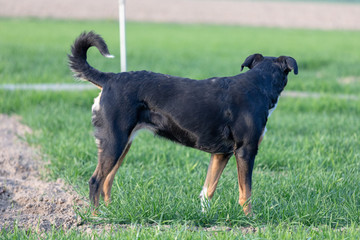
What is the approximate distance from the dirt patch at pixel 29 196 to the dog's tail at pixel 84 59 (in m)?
1.19

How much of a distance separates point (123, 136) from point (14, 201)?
1513mm

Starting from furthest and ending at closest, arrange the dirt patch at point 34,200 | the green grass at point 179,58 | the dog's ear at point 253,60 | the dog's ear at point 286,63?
1. the green grass at point 179,58
2. the dog's ear at point 253,60
3. the dog's ear at point 286,63
4. the dirt patch at point 34,200

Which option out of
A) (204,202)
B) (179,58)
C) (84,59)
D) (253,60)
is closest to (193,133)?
(204,202)

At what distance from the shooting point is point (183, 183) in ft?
17.8

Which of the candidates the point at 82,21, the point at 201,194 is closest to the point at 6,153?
the point at 201,194

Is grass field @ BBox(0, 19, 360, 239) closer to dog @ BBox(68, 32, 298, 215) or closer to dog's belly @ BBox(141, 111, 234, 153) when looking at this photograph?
dog @ BBox(68, 32, 298, 215)

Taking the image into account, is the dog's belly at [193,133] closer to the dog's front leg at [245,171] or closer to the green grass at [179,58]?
the dog's front leg at [245,171]

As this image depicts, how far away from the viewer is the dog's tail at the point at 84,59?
15.1 feet

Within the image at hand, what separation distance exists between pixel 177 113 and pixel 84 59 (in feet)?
3.16

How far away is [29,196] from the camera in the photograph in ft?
17.0

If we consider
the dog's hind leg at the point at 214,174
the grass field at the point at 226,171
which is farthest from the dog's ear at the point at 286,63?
the grass field at the point at 226,171

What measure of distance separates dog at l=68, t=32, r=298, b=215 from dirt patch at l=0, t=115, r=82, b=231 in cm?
46

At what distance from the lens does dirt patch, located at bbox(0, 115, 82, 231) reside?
4.57m

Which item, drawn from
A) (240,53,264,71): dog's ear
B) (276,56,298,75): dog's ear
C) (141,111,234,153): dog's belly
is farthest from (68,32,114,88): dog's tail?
(276,56,298,75): dog's ear
